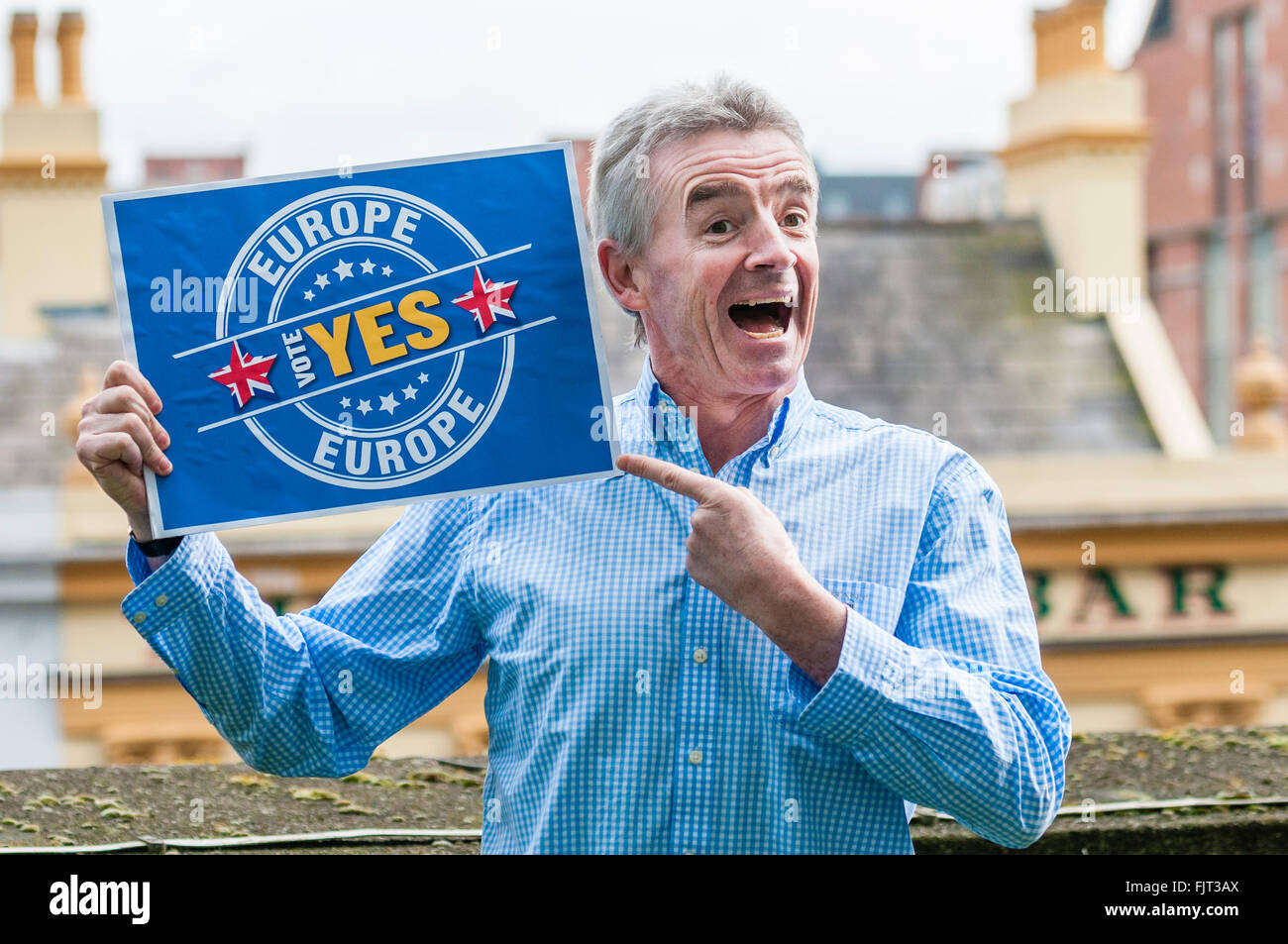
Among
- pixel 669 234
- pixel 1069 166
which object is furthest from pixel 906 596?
pixel 1069 166

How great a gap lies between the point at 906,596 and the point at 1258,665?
864 cm

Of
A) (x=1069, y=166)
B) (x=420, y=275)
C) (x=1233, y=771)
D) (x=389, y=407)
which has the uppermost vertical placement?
(x=1069, y=166)

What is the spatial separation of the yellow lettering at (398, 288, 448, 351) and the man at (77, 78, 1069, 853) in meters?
0.18

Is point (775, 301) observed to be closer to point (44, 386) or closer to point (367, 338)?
point (367, 338)

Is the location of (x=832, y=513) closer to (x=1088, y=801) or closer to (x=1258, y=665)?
(x=1088, y=801)

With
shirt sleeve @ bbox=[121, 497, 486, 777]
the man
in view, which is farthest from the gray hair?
shirt sleeve @ bbox=[121, 497, 486, 777]

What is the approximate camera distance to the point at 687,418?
1677 mm

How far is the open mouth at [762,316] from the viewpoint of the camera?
1.60 metres

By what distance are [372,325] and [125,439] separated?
285 millimetres

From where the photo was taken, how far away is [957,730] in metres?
1.40

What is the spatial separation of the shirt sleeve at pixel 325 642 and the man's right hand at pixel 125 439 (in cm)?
6

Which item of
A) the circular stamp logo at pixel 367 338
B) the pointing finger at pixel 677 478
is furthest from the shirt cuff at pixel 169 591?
the pointing finger at pixel 677 478

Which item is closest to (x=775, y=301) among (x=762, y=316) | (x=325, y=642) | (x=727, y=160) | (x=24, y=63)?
(x=762, y=316)

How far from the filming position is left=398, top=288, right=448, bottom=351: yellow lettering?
1.67 meters
